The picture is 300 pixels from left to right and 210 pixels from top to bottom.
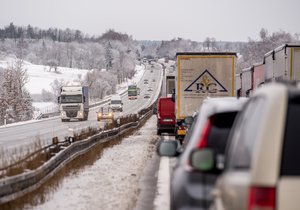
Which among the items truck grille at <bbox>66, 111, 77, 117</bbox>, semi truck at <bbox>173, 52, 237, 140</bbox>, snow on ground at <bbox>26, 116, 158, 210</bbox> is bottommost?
truck grille at <bbox>66, 111, 77, 117</bbox>

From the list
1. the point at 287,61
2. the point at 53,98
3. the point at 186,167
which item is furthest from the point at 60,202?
the point at 53,98

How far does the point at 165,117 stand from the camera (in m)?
36.5

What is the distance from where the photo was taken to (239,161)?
427cm

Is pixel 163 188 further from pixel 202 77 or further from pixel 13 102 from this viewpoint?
pixel 13 102

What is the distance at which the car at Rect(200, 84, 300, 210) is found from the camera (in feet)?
12.5

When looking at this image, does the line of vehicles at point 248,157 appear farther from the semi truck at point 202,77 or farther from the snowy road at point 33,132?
the semi truck at point 202,77

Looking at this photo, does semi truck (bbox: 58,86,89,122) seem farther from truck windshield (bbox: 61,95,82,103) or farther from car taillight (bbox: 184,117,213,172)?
car taillight (bbox: 184,117,213,172)

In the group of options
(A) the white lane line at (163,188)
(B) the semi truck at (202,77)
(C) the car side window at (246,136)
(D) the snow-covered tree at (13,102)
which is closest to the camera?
(C) the car side window at (246,136)

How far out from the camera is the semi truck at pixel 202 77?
25844mm

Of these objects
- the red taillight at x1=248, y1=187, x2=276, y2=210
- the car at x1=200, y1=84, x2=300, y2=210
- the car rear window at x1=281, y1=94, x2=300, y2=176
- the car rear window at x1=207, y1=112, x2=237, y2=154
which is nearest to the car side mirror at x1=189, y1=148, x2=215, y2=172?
the car at x1=200, y1=84, x2=300, y2=210

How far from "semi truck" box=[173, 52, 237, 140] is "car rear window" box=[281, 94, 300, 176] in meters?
21.7

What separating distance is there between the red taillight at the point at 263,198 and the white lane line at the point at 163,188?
7.00m

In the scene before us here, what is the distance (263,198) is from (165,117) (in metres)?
32.7

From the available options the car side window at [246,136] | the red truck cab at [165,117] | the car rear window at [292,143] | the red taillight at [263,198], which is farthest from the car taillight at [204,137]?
the red truck cab at [165,117]
